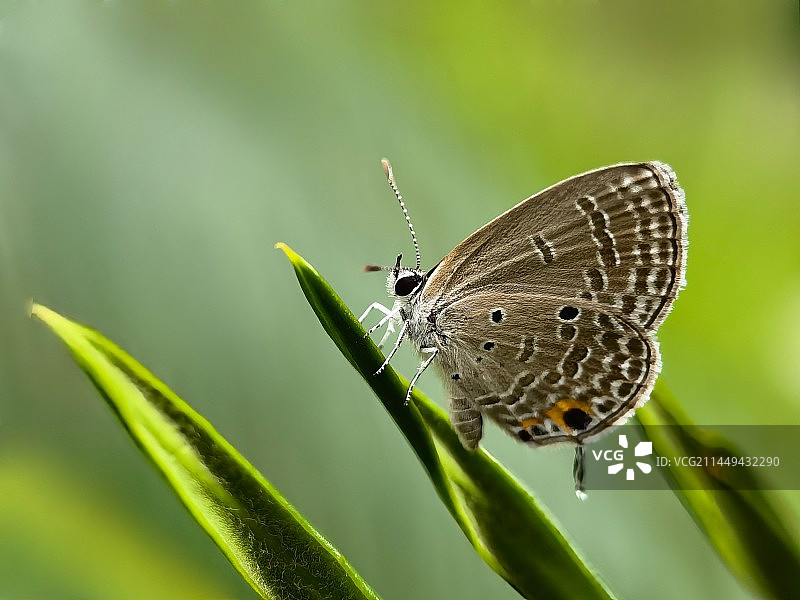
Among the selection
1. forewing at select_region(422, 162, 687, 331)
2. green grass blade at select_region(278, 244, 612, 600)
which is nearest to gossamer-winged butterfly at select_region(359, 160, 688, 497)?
forewing at select_region(422, 162, 687, 331)

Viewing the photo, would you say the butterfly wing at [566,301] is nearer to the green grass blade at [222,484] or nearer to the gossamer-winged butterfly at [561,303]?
the gossamer-winged butterfly at [561,303]

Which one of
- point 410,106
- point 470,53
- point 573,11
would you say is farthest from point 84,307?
point 573,11

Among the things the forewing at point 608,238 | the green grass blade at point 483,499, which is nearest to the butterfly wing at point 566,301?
the forewing at point 608,238

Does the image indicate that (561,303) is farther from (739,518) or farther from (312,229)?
(312,229)

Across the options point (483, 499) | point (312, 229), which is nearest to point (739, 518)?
point (483, 499)

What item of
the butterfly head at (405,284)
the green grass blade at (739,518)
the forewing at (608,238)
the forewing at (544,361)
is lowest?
the green grass blade at (739,518)

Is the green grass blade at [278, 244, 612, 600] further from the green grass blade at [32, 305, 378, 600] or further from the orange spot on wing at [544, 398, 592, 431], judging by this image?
the orange spot on wing at [544, 398, 592, 431]
